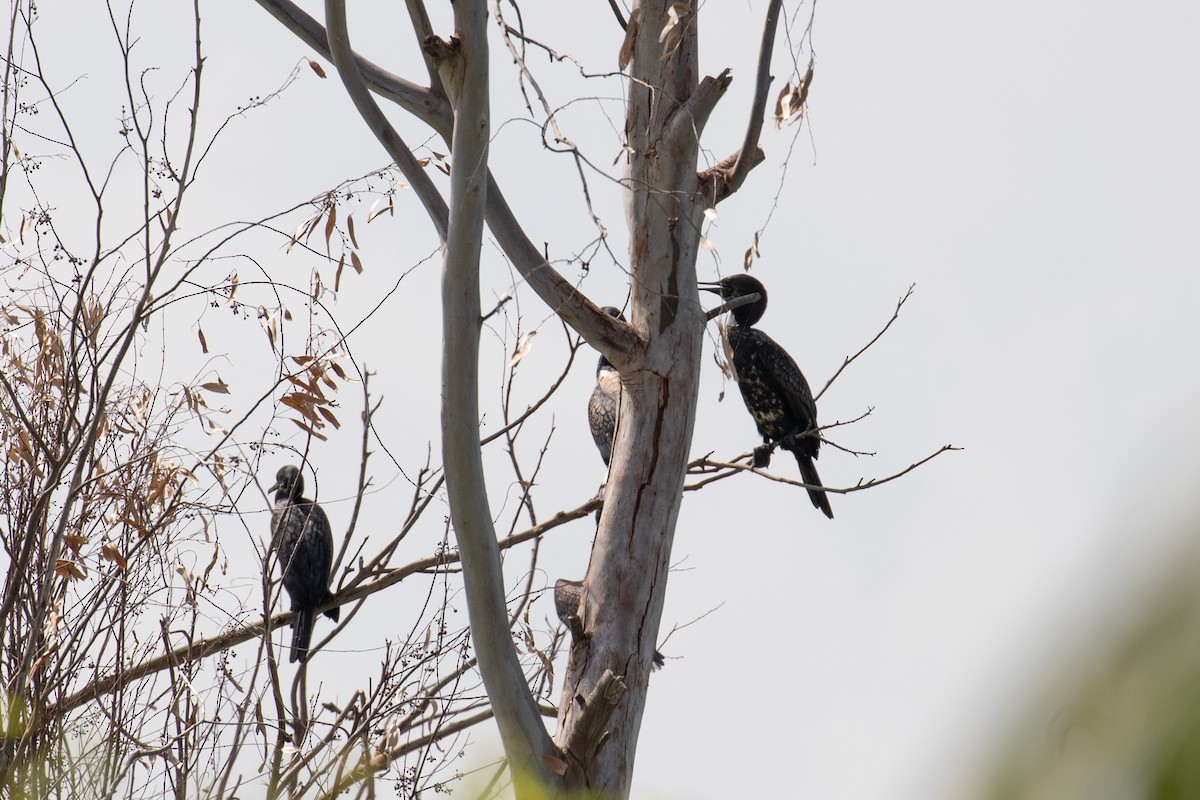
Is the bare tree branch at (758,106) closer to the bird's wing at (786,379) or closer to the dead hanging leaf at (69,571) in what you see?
the dead hanging leaf at (69,571)

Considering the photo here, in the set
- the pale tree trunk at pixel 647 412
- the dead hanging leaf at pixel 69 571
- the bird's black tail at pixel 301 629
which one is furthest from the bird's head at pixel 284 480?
the pale tree trunk at pixel 647 412

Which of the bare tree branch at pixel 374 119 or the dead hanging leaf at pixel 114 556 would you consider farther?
the dead hanging leaf at pixel 114 556

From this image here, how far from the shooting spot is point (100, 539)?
Result: 445 cm

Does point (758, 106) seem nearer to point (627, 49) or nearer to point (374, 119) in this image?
point (627, 49)

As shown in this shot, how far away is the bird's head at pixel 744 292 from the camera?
732cm

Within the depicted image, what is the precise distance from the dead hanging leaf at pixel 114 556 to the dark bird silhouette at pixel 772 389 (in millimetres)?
4049

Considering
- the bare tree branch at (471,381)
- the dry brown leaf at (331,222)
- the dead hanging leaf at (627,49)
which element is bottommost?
the bare tree branch at (471,381)

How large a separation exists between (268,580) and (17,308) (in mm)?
1472

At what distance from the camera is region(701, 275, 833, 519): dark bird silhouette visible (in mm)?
7387

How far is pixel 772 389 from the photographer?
7.46 metres

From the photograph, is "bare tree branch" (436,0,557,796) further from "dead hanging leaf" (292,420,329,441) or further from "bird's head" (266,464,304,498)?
"bird's head" (266,464,304,498)

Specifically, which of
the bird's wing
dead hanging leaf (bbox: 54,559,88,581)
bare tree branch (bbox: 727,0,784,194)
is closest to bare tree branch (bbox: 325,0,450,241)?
bare tree branch (bbox: 727,0,784,194)

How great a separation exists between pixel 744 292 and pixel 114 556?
14.0 ft

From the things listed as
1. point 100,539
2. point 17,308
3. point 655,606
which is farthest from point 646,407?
point 17,308
